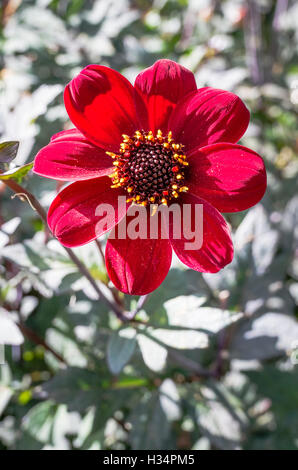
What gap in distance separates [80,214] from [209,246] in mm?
224

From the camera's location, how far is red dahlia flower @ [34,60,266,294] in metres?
0.76

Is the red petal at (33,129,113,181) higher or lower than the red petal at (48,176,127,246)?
higher

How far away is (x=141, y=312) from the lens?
3.24ft

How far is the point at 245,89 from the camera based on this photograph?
1.65m

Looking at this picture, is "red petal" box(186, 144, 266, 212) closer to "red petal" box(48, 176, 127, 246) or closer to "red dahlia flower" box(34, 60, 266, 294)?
"red dahlia flower" box(34, 60, 266, 294)

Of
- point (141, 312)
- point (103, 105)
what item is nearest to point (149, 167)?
point (103, 105)

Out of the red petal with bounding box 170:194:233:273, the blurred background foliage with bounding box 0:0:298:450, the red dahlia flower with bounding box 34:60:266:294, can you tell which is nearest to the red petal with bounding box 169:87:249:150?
the red dahlia flower with bounding box 34:60:266:294

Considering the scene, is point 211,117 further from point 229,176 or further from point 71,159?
point 71,159

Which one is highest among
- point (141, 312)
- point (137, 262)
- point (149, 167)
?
point (149, 167)

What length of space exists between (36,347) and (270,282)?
743mm

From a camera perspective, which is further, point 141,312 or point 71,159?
point 141,312

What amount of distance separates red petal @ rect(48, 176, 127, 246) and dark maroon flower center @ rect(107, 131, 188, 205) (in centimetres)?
4

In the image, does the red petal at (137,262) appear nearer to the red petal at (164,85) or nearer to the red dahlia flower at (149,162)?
the red dahlia flower at (149,162)
